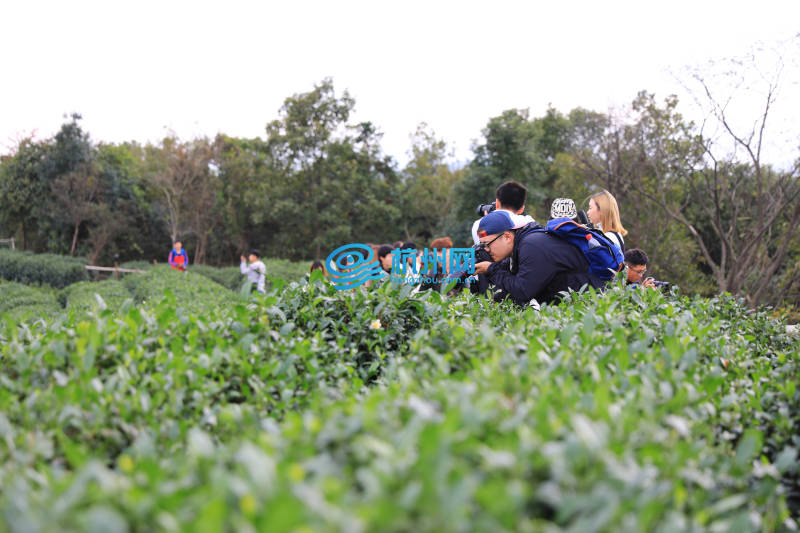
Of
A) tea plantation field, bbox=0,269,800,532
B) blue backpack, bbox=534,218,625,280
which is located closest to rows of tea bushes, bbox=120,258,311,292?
blue backpack, bbox=534,218,625,280

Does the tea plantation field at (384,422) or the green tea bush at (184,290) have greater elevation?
the tea plantation field at (384,422)

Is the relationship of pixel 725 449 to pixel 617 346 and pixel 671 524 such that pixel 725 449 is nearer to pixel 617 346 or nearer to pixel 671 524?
pixel 617 346

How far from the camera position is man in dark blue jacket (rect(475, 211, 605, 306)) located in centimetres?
371

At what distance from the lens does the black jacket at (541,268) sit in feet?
12.2

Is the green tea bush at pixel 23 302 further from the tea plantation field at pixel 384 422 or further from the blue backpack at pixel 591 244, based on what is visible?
the blue backpack at pixel 591 244

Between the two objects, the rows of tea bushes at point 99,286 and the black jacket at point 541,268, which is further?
the rows of tea bushes at point 99,286

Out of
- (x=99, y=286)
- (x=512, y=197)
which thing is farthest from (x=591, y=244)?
(x=99, y=286)

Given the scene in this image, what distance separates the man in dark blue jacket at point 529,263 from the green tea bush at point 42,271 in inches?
909

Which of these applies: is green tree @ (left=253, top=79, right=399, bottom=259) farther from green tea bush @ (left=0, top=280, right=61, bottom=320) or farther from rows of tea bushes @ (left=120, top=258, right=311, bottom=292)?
green tea bush @ (left=0, top=280, right=61, bottom=320)

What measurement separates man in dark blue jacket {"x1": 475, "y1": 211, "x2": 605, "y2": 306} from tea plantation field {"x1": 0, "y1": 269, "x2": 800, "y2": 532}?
57 centimetres

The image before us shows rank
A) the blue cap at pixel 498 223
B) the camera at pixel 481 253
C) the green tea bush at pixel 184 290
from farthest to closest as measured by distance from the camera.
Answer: the green tea bush at pixel 184 290 < the camera at pixel 481 253 < the blue cap at pixel 498 223

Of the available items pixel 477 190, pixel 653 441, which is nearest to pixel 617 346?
pixel 653 441

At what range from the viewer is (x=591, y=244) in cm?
390

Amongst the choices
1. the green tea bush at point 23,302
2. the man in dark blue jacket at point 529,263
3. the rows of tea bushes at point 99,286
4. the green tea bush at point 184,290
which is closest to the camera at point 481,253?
the man in dark blue jacket at point 529,263
